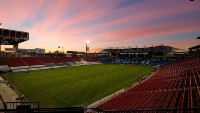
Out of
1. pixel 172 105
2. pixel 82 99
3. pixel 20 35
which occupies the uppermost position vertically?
pixel 20 35

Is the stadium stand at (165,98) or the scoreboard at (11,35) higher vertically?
the scoreboard at (11,35)

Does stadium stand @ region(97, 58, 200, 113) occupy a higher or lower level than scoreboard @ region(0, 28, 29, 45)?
lower

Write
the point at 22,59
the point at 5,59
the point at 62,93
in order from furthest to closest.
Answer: the point at 22,59
the point at 5,59
the point at 62,93

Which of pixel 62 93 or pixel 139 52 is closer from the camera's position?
pixel 62 93

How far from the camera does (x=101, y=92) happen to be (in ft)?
84.3

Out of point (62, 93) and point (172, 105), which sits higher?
point (172, 105)

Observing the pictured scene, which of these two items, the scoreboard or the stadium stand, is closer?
the stadium stand

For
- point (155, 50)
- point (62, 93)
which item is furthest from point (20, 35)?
point (155, 50)

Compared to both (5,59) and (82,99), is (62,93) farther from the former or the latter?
(5,59)

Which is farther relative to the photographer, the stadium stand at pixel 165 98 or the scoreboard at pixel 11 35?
the scoreboard at pixel 11 35

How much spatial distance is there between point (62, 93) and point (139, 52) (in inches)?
3403

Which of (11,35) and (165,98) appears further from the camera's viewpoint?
(11,35)

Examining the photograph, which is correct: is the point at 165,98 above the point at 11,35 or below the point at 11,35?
below

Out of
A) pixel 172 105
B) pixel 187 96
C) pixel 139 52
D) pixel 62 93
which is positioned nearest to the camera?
pixel 172 105
